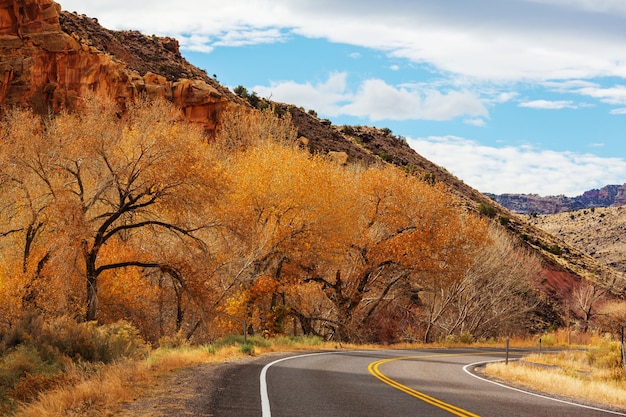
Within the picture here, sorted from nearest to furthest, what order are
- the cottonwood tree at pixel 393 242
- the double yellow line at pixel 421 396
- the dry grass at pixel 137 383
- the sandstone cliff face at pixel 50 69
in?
the dry grass at pixel 137 383
the double yellow line at pixel 421 396
the cottonwood tree at pixel 393 242
the sandstone cliff face at pixel 50 69

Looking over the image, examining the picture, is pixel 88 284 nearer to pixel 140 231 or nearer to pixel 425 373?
pixel 140 231

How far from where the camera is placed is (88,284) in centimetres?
3053

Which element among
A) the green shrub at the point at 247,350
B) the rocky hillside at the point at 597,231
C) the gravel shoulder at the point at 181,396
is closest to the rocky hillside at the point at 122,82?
the rocky hillside at the point at 597,231

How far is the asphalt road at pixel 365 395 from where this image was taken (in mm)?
11367

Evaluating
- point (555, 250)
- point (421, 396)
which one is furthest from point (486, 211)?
point (421, 396)

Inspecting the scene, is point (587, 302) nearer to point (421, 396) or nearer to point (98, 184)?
point (98, 184)

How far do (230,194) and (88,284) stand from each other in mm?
8935

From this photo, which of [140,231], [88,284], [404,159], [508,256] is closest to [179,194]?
[88,284]

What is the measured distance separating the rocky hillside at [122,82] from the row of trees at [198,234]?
1785 centimetres

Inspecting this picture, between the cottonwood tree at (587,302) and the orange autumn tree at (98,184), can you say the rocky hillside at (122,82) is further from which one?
the orange autumn tree at (98,184)

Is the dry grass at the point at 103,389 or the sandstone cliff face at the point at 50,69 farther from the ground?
the sandstone cliff face at the point at 50,69

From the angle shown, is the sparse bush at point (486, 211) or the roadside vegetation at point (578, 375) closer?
the roadside vegetation at point (578, 375)

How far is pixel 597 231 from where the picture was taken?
13238cm

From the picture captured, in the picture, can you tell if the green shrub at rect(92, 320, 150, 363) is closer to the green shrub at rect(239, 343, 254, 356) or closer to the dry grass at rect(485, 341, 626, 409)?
the green shrub at rect(239, 343, 254, 356)
